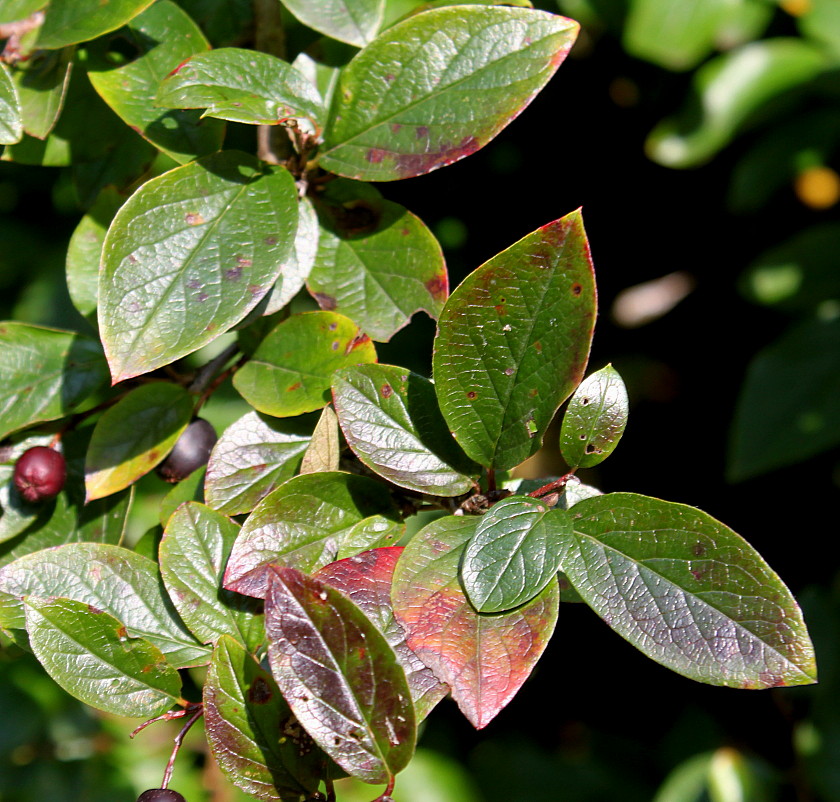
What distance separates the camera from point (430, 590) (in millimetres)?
489

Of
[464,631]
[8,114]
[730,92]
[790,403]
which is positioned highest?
[8,114]

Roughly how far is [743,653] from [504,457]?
179mm

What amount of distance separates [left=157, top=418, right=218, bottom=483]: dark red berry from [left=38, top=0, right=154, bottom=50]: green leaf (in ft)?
1.02

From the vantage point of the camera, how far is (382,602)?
507 millimetres

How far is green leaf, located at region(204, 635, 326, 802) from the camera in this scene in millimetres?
512

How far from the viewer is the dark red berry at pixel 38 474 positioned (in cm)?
64

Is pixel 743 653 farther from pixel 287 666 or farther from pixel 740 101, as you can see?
pixel 740 101

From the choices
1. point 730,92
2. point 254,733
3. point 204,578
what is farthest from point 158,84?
point 730,92

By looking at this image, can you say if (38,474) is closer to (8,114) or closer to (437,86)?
(8,114)

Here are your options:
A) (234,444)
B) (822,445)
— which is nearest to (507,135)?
(822,445)

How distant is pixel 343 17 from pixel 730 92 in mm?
925

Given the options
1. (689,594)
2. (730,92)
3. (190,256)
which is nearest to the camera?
(689,594)

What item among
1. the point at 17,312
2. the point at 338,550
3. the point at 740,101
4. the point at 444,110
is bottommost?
the point at 17,312

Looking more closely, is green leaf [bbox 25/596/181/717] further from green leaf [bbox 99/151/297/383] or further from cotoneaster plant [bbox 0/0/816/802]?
green leaf [bbox 99/151/297/383]
